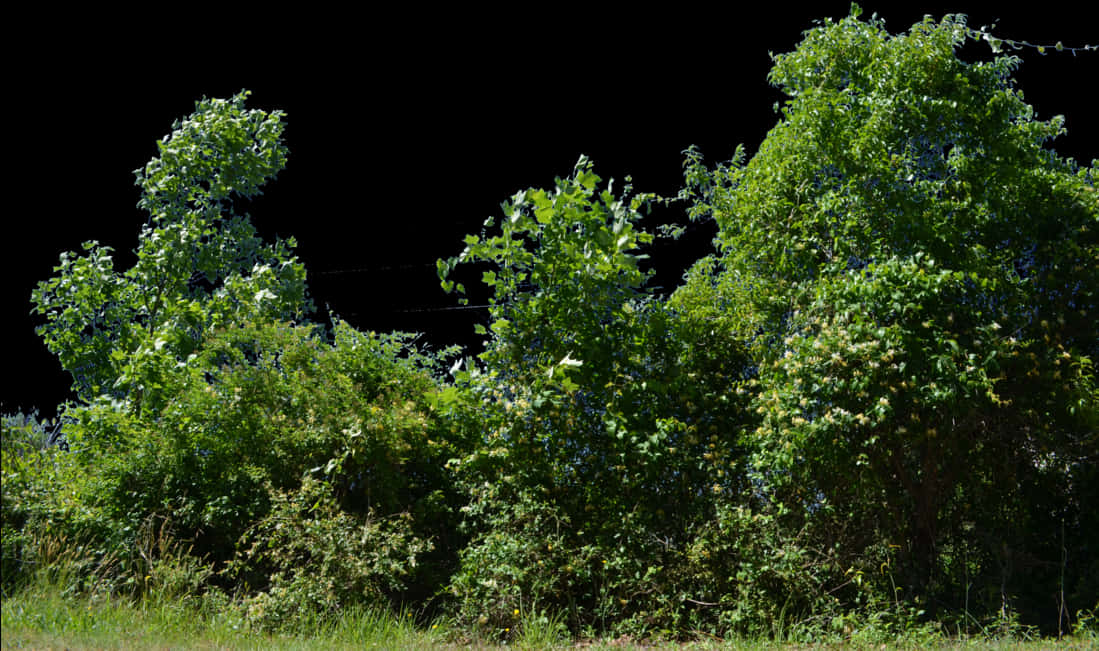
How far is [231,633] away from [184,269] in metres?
6.02

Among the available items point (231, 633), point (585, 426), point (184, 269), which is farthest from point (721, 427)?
point (184, 269)

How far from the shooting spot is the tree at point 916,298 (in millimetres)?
7145

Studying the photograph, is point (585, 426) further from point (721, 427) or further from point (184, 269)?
point (184, 269)

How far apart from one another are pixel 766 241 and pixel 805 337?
1.33 meters

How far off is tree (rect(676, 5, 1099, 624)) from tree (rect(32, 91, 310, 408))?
6067 millimetres

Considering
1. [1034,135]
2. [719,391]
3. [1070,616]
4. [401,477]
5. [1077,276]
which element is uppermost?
[1034,135]

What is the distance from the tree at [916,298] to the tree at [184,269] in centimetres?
607

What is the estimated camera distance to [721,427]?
8.23 metres

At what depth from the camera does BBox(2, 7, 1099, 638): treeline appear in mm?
7344

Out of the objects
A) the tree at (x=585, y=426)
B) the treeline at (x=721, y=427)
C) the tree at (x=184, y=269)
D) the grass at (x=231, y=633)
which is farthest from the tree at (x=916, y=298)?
the tree at (x=184, y=269)

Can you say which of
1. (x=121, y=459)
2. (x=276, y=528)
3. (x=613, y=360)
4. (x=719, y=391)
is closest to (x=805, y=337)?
(x=719, y=391)

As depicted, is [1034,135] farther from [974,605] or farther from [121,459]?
[121,459]

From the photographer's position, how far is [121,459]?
8.55m

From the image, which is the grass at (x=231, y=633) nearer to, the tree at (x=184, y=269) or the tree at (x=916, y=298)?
the tree at (x=916, y=298)
